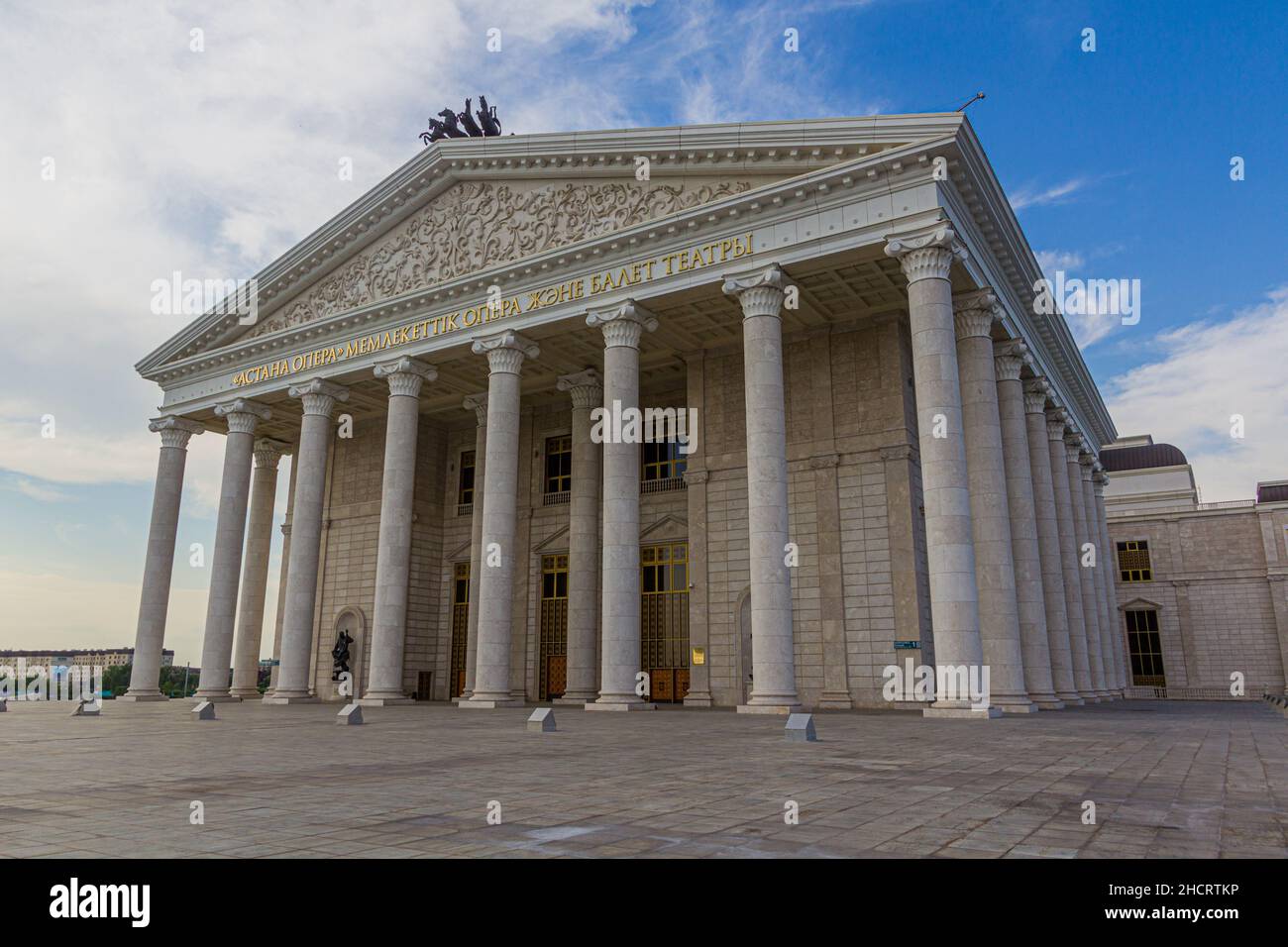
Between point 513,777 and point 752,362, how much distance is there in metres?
16.4

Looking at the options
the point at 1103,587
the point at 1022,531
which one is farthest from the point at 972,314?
the point at 1103,587

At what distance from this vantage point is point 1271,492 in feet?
184

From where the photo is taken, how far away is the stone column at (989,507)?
72.7 feet

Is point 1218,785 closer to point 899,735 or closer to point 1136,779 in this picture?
point 1136,779

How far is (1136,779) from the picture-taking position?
8555 millimetres

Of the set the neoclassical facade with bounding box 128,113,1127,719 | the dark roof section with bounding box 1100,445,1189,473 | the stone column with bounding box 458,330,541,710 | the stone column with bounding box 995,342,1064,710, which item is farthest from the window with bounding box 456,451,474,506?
the dark roof section with bounding box 1100,445,1189,473

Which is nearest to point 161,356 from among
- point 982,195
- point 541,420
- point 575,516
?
point 541,420

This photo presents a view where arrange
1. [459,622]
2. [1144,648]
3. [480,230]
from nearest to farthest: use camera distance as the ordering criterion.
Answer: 1. [480,230]
2. [459,622]
3. [1144,648]

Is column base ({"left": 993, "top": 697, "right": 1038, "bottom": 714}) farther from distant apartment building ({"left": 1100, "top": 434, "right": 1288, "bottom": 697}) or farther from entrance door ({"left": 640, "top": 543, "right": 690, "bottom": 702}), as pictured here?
distant apartment building ({"left": 1100, "top": 434, "right": 1288, "bottom": 697})

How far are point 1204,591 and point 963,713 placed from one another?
38.8 meters

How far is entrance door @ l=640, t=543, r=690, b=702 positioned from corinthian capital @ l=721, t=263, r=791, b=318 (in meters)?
10.6

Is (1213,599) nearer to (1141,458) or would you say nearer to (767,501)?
(1141,458)

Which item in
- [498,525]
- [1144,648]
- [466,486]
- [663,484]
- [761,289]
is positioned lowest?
[1144,648]
